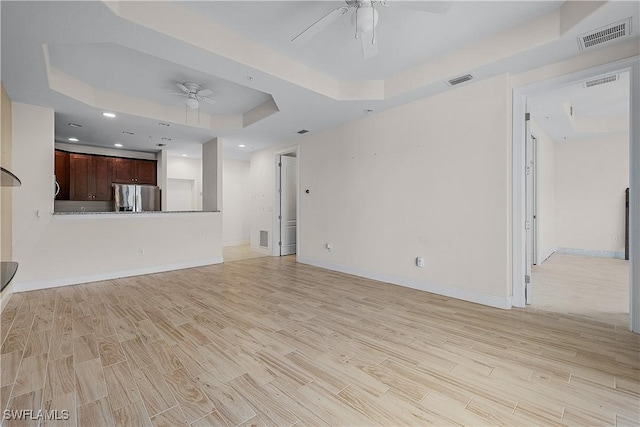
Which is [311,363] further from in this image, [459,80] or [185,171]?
[185,171]

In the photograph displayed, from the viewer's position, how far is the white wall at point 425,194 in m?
3.29

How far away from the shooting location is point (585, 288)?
12.9ft

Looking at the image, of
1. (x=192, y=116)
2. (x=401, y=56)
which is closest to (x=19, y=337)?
(x=192, y=116)

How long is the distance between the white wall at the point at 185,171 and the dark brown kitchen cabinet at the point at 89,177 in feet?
4.97

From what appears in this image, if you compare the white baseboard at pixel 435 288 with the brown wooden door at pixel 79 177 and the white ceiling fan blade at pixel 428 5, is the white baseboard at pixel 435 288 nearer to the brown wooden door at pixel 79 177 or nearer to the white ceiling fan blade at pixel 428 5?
the white ceiling fan blade at pixel 428 5

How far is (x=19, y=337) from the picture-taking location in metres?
2.46

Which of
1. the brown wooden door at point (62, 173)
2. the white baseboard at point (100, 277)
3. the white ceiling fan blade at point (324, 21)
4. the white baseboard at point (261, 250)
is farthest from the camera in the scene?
the white baseboard at point (261, 250)

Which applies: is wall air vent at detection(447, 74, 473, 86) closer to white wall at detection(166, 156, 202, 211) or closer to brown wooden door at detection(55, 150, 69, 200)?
white wall at detection(166, 156, 202, 211)

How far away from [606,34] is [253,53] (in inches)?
129

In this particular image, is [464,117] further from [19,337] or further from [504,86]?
[19,337]

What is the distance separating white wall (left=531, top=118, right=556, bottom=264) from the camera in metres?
5.66

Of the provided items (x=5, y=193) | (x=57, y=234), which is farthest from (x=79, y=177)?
(x=5, y=193)

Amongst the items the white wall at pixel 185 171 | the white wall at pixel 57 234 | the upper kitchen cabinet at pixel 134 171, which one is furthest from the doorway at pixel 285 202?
the upper kitchen cabinet at pixel 134 171

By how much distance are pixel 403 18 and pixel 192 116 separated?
4.00 metres
